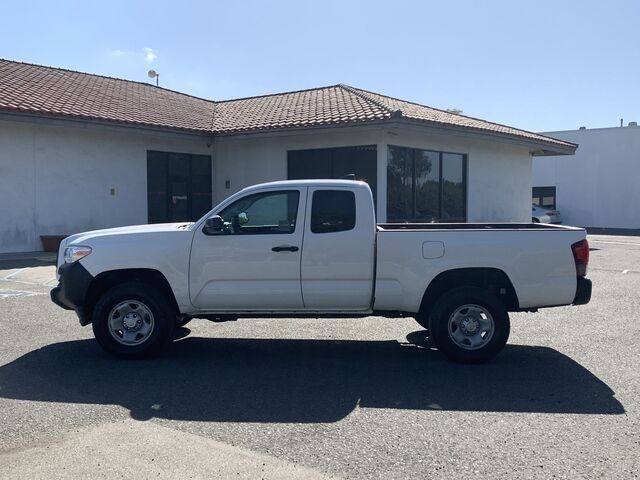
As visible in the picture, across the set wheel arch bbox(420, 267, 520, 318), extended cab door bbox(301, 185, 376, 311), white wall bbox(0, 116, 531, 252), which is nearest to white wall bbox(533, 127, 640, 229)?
white wall bbox(0, 116, 531, 252)

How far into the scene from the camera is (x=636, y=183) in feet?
119

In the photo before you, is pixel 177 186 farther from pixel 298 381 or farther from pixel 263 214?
pixel 298 381

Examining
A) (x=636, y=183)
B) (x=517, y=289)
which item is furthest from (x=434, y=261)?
(x=636, y=183)

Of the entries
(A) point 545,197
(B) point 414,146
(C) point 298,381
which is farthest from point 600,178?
(C) point 298,381

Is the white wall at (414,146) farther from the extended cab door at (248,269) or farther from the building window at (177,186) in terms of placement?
the extended cab door at (248,269)

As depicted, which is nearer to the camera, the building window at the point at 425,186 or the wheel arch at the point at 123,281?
the wheel arch at the point at 123,281

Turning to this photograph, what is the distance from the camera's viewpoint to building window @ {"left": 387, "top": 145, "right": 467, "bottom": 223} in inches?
725

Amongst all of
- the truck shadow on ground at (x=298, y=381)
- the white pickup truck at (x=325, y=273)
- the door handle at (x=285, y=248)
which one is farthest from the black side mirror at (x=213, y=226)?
the truck shadow on ground at (x=298, y=381)

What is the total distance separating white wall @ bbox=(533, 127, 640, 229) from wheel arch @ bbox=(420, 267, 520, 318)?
33523 millimetres

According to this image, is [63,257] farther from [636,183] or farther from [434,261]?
[636,183]

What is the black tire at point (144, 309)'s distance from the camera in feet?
22.5

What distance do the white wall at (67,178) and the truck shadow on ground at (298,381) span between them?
34.4 feet

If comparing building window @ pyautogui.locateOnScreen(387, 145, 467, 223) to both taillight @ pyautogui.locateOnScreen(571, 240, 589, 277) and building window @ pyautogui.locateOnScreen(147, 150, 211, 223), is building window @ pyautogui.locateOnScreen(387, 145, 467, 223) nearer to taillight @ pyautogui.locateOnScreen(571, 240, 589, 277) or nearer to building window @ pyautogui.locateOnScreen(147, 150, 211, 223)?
building window @ pyautogui.locateOnScreen(147, 150, 211, 223)

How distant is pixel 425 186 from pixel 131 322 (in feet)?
45.3
